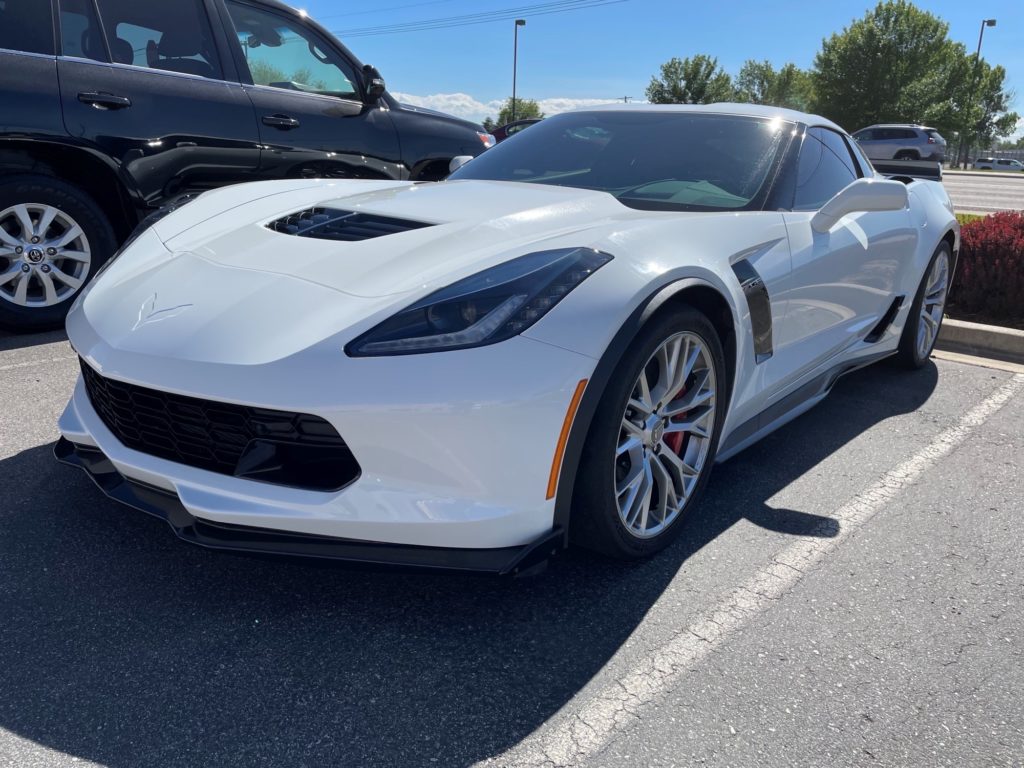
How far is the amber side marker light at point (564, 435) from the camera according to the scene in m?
2.03

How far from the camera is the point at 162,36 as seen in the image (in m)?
4.70

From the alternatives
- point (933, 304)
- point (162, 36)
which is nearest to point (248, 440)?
point (162, 36)

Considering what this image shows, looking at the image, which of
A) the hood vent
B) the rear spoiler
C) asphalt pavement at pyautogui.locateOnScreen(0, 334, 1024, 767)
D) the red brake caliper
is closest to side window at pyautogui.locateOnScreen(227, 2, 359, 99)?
the hood vent

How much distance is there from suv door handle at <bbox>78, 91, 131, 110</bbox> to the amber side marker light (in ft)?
11.4

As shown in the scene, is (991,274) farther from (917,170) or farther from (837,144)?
(837,144)

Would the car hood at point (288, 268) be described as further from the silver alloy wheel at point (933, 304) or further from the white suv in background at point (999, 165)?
the white suv in background at point (999, 165)

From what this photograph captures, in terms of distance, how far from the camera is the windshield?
3082mm

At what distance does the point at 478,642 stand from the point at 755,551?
1.01 metres

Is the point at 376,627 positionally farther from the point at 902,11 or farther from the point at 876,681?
the point at 902,11

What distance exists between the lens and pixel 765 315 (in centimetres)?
278

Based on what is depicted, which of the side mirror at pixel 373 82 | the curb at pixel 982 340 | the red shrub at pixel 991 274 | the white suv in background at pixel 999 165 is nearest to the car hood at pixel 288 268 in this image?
the side mirror at pixel 373 82

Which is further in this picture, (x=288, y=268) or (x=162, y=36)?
(x=162, y=36)

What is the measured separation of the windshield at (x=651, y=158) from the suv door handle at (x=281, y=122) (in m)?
1.81

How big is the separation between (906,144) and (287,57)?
23598 millimetres
